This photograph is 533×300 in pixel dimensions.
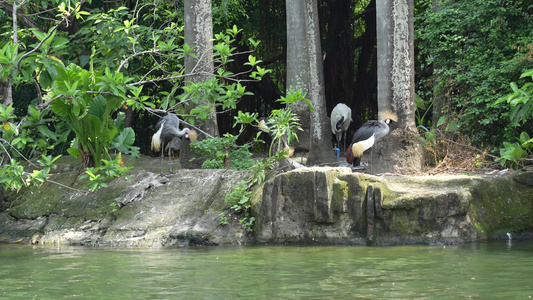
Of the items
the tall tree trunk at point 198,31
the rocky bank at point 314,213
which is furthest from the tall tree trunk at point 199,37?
the rocky bank at point 314,213

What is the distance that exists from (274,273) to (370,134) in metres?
4.34

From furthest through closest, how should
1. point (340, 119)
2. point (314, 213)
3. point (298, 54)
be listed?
point (340, 119) → point (298, 54) → point (314, 213)

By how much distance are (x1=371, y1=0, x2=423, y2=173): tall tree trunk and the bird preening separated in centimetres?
12

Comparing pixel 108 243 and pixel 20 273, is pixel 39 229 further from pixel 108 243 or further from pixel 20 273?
pixel 20 273

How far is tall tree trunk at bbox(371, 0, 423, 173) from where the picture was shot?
393 inches

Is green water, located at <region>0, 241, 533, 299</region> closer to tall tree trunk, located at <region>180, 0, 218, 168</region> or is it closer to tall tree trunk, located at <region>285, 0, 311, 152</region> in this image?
tall tree trunk, located at <region>180, 0, 218, 168</region>

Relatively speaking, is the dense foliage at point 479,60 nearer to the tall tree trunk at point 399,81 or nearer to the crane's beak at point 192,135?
the tall tree trunk at point 399,81

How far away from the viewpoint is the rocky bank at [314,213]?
8531 millimetres

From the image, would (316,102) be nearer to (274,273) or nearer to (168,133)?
(168,133)

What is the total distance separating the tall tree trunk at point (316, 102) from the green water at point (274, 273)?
4.29m

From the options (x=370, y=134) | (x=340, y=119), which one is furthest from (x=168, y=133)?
(x=340, y=119)

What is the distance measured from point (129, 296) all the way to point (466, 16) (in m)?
8.62

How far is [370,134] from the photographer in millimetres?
10289

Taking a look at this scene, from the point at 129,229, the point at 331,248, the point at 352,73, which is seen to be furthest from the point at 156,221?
the point at 352,73
